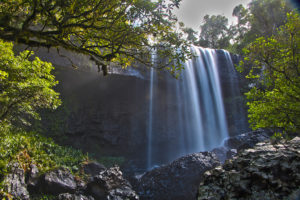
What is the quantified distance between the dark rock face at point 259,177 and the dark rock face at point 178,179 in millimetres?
6118

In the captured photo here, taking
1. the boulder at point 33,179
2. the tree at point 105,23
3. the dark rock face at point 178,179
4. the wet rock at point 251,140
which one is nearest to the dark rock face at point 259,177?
the tree at point 105,23

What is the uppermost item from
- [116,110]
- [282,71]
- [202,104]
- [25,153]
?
[202,104]

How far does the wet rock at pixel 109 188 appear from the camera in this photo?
779 centimetres

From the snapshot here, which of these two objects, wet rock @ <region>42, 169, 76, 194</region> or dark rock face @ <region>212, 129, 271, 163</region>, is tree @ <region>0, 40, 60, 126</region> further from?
dark rock face @ <region>212, 129, 271, 163</region>

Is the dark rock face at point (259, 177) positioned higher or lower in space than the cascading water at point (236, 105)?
lower

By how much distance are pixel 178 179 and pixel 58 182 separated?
544 cm

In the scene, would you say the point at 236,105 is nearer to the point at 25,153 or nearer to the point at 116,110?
the point at 116,110

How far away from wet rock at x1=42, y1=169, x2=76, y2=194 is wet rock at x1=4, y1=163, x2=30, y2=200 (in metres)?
0.88

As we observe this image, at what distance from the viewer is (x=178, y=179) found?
8.91 metres

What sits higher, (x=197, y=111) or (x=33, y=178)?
(x=197, y=111)

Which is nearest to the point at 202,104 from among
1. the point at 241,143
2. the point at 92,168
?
the point at 241,143

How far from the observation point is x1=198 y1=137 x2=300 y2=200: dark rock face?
7.97 feet

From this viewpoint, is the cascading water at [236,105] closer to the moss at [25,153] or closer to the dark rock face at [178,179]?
the dark rock face at [178,179]

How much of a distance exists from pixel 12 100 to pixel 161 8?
6.32 m
